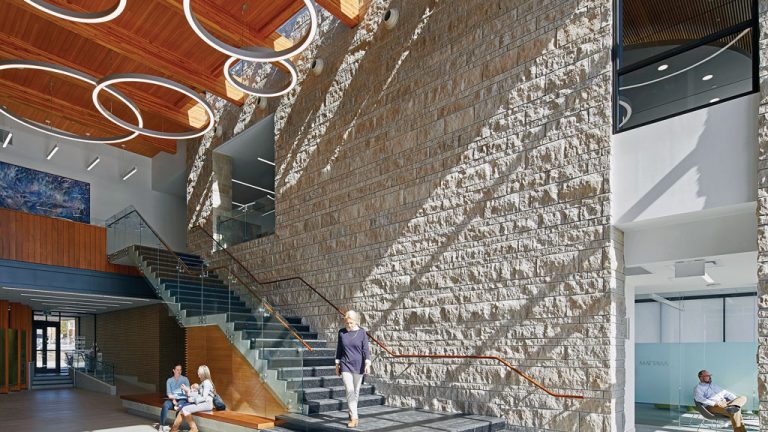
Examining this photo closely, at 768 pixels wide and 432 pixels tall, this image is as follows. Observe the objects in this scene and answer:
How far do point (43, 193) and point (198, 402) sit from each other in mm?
11140

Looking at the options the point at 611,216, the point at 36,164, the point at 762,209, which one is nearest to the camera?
the point at 762,209

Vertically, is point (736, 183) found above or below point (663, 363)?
above

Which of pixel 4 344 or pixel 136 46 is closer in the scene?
pixel 136 46

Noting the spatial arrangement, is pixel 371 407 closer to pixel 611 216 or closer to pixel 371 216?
pixel 371 216

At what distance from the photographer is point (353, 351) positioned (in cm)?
721

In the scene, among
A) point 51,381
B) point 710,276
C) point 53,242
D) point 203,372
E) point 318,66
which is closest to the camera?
point 710,276

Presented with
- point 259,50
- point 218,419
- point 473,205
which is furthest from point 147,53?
point 473,205

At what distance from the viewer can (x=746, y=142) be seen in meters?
5.55

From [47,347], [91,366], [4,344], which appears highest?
[4,344]

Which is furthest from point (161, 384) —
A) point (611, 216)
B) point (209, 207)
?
point (611, 216)

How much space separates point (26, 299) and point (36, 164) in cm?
409

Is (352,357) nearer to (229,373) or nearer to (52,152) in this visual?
(229,373)

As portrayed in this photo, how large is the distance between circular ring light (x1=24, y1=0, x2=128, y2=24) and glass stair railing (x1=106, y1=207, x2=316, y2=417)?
4986mm

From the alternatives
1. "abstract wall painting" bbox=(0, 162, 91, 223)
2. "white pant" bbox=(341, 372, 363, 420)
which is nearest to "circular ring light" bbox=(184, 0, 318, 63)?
"white pant" bbox=(341, 372, 363, 420)
